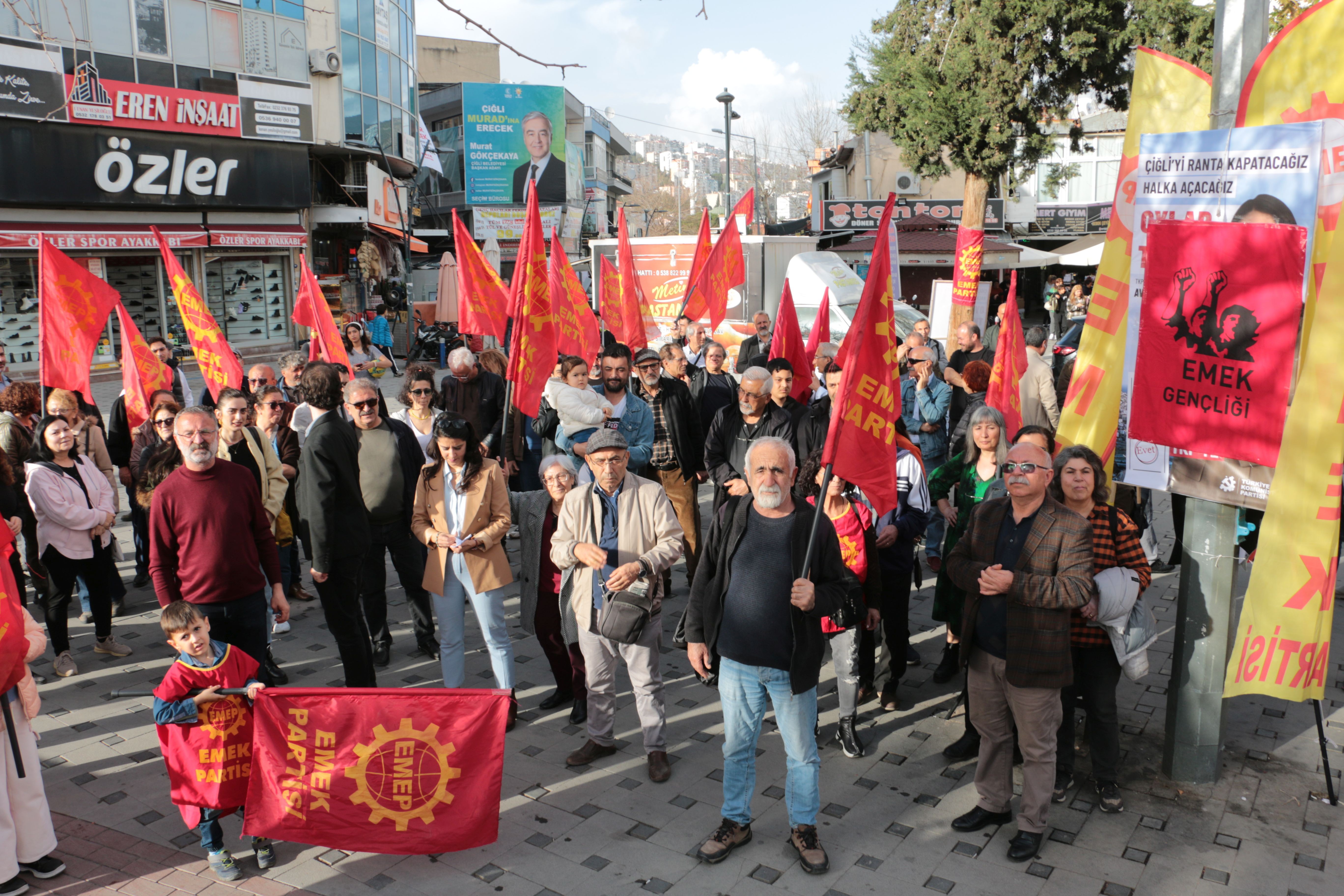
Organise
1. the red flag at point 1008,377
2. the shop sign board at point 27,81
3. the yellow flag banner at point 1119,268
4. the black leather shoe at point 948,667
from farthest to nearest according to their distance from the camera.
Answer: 1. the shop sign board at point 27,81
2. the red flag at point 1008,377
3. the black leather shoe at point 948,667
4. the yellow flag banner at point 1119,268

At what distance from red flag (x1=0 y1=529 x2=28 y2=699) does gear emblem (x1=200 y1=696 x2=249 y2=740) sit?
78 cm

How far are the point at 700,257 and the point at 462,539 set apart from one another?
27.0 ft

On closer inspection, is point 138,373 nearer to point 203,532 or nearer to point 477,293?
point 477,293

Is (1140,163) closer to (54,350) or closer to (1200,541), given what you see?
(1200,541)

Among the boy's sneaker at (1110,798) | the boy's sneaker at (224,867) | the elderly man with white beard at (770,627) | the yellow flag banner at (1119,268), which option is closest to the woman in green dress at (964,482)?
the yellow flag banner at (1119,268)

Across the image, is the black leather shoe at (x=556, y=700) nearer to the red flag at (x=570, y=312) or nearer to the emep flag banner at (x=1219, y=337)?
the red flag at (x=570, y=312)

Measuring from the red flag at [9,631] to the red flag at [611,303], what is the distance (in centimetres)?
875

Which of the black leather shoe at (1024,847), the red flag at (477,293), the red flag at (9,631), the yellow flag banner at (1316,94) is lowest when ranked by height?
the black leather shoe at (1024,847)

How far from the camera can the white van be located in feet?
60.0

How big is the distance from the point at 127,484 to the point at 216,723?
14.8 feet

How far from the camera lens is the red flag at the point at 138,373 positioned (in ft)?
25.9

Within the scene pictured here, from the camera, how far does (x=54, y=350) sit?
7574mm

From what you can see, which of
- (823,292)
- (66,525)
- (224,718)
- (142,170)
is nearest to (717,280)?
(823,292)

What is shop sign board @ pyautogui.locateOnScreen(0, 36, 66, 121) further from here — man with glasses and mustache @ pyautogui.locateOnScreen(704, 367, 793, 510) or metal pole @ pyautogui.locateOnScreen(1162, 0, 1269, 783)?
metal pole @ pyautogui.locateOnScreen(1162, 0, 1269, 783)
